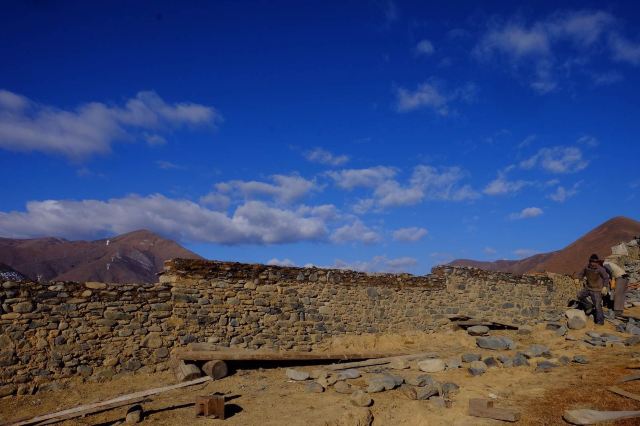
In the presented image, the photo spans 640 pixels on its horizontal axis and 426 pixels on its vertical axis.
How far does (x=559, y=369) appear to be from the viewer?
930cm

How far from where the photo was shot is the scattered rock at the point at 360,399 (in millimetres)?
7555

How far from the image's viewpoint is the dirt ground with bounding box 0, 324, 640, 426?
22.6ft

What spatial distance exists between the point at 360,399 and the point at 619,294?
39.8ft

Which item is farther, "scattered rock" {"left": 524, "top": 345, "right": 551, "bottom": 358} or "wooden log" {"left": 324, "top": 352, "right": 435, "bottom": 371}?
"scattered rock" {"left": 524, "top": 345, "right": 551, "bottom": 358}

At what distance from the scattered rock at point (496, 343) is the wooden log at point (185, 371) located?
756 centimetres

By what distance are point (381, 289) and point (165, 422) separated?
7367 mm

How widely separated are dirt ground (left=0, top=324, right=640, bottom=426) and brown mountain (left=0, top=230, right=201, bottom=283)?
2523 centimetres

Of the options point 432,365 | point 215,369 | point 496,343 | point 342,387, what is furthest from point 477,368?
point 215,369

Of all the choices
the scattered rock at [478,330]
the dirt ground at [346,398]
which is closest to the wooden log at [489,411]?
the dirt ground at [346,398]

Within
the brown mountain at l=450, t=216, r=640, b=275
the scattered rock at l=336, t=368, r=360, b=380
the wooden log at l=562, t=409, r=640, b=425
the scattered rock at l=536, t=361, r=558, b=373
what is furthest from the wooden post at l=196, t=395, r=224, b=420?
the brown mountain at l=450, t=216, r=640, b=275

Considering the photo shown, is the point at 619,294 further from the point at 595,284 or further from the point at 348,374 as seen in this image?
the point at 348,374

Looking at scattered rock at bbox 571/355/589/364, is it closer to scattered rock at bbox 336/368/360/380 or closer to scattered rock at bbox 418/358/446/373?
scattered rock at bbox 418/358/446/373

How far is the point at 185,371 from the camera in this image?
8766 mm

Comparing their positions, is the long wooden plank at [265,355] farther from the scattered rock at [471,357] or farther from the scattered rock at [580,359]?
the scattered rock at [580,359]
